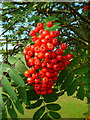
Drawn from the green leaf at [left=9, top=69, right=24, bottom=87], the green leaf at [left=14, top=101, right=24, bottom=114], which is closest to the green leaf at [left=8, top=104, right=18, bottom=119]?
the green leaf at [left=14, top=101, right=24, bottom=114]

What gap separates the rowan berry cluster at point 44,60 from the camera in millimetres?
966

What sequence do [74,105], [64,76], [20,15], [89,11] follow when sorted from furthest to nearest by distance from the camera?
[74,105], [89,11], [20,15], [64,76]

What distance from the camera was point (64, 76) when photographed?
3.59 feet

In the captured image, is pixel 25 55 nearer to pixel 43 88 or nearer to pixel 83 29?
pixel 43 88

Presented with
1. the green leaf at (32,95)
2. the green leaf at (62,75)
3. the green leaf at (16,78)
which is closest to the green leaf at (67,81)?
the green leaf at (62,75)

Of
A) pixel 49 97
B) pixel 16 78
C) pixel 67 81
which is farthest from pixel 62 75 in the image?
pixel 16 78

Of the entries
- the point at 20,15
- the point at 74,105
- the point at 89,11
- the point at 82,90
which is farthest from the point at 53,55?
the point at 74,105

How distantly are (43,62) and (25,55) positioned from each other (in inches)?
4.2

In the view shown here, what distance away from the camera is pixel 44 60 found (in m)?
0.98

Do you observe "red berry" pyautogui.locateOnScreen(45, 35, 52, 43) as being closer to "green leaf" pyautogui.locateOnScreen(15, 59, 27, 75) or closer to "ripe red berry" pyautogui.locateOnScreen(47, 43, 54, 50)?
"ripe red berry" pyautogui.locateOnScreen(47, 43, 54, 50)

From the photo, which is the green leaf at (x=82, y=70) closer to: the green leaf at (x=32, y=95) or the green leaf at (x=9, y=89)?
the green leaf at (x=32, y=95)

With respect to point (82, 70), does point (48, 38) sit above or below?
above

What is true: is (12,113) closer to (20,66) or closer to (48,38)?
(20,66)

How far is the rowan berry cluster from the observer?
38.0 inches
